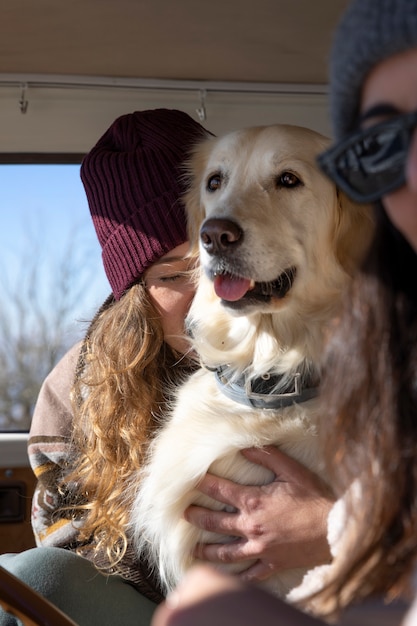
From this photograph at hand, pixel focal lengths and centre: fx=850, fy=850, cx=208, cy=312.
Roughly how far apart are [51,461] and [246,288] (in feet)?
2.19

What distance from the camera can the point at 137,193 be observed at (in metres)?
2.00

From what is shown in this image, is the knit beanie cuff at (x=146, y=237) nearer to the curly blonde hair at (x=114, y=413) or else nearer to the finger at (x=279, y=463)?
the curly blonde hair at (x=114, y=413)

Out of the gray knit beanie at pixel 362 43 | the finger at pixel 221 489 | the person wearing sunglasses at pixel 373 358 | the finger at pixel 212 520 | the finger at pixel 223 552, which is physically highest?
the gray knit beanie at pixel 362 43

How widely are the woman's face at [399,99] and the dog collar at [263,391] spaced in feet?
3.37

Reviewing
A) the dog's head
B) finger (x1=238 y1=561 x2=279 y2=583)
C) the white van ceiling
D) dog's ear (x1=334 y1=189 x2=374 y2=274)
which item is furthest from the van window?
finger (x1=238 y1=561 x2=279 y2=583)

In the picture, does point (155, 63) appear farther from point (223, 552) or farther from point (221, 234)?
point (223, 552)

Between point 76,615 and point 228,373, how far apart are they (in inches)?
22.8

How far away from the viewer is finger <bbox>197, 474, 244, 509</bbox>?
164 cm

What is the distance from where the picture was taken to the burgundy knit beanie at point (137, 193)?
200cm

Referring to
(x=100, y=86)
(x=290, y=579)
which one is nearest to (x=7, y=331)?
(x=100, y=86)

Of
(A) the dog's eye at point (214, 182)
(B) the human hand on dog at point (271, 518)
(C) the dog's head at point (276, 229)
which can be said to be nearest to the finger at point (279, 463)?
(B) the human hand on dog at point (271, 518)

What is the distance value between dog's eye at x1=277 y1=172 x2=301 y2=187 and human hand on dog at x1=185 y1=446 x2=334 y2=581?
595 mm

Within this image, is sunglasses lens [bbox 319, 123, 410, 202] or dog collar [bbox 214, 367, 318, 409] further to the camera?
dog collar [bbox 214, 367, 318, 409]

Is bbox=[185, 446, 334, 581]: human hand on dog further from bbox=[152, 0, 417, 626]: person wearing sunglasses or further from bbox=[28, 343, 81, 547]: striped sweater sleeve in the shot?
bbox=[152, 0, 417, 626]: person wearing sunglasses
